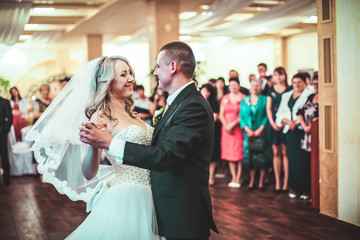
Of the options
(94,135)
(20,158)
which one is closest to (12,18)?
(20,158)

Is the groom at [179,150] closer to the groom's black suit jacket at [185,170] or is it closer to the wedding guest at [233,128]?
the groom's black suit jacket at [185,170]

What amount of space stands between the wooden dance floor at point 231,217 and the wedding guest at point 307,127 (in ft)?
0.83

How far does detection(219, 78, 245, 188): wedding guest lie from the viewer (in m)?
7.10

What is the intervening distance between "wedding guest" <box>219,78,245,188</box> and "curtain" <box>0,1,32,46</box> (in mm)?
4594

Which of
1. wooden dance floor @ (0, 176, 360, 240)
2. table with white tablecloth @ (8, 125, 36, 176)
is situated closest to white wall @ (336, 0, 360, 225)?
wooden dance floor @ (0, 176, 360, 240)

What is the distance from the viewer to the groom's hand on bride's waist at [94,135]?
2141 millimetres

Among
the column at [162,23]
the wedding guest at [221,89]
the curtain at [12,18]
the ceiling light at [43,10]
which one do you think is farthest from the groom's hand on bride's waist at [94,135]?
the ceiling light at [43,10]

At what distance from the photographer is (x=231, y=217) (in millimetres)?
5312

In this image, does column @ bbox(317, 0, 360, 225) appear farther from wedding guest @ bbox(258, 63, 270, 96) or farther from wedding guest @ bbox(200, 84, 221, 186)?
wedding guest @ bbox(258, 63, 270, 96)

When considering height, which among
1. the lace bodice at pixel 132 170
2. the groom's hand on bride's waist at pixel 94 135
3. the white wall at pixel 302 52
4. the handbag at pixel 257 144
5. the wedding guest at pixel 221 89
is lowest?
the handbag at pixel 257 144

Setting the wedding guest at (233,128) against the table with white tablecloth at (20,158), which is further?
the table with white tablecloth at (20,158)

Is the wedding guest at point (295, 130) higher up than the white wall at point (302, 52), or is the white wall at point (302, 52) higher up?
the white wall at point (302, 52)

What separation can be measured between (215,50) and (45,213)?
16.4 metres

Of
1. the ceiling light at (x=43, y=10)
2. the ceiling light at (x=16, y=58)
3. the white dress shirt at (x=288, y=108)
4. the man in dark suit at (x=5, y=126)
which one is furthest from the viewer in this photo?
the ceiling light at (x=16, y=58)
